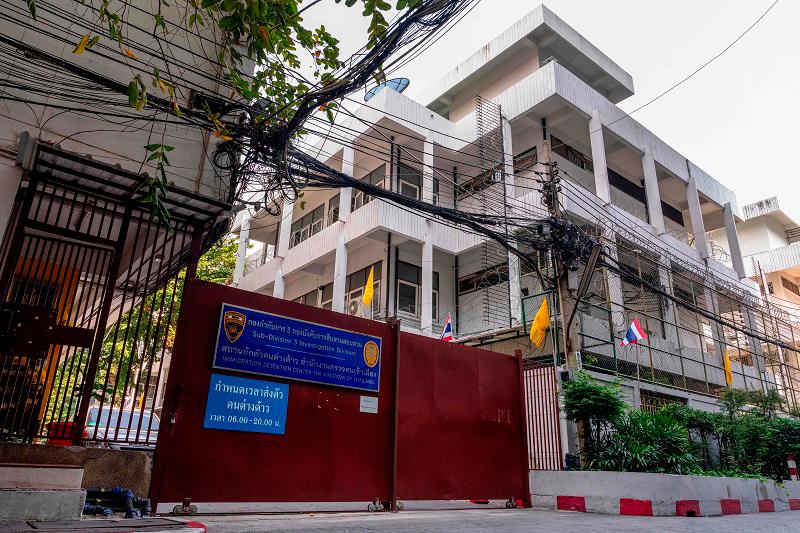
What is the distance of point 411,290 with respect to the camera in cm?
1830

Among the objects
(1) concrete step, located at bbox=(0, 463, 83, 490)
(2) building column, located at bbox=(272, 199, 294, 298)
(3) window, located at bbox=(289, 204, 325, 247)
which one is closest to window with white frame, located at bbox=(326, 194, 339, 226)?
(3) window, located at bbox=(289, 204, 325, 247)

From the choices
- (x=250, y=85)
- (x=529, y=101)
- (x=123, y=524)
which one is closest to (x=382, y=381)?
(x=123, y=524)

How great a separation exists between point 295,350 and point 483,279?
40.2ft

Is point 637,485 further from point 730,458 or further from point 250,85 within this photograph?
point 250,85

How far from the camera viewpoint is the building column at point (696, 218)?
69.3 feet

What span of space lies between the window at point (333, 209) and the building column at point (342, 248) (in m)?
2.30

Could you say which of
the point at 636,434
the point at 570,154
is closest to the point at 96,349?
the point at 636,434

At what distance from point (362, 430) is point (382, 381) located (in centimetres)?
70

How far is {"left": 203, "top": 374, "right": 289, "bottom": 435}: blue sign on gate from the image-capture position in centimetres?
570

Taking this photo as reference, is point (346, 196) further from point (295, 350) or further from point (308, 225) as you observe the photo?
point (295, 350)

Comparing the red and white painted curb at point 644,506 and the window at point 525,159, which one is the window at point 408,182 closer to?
the window at point 525,159

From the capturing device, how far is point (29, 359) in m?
5.81

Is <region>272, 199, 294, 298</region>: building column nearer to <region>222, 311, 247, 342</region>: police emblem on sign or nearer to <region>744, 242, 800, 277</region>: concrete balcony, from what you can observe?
<region>222, 311, 247, 342</region>: police emblem on sign

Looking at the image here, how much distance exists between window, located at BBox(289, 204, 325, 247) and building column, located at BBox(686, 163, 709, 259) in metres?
15.4
